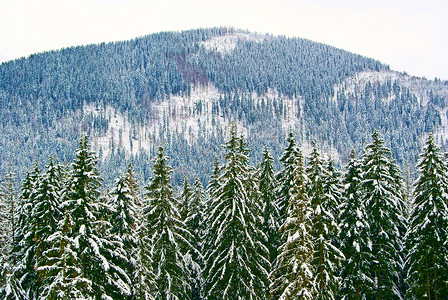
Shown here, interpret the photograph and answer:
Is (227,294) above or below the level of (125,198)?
below

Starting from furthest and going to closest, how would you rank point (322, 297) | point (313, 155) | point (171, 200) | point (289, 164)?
point (289, 164)
point (171, 200)
point (313, 155)
point (322, 297)

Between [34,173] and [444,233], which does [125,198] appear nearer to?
[34,173]

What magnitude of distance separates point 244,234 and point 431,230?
13.2 m

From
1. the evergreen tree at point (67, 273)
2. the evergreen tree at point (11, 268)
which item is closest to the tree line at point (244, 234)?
the evergreen tree at point (11, 268)

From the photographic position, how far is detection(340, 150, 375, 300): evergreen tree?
91.6 feet

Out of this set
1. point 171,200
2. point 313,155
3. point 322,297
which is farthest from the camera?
point 171,200

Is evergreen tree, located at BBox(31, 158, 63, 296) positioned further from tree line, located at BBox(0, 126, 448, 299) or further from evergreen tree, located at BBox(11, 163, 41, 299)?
evergreen tree, located at BBox(11, 163, 41, 299)

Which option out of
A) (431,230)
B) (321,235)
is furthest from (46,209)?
(431,230)

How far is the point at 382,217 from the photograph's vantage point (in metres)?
28.6

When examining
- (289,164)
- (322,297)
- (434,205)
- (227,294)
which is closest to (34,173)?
(227,294)

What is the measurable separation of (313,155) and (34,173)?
73.5 ft

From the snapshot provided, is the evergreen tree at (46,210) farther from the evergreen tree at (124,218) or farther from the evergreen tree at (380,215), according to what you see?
the evergreen tree at (380,215)

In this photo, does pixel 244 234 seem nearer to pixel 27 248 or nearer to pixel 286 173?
pixel 286 173

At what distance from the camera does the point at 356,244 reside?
27.7 m
